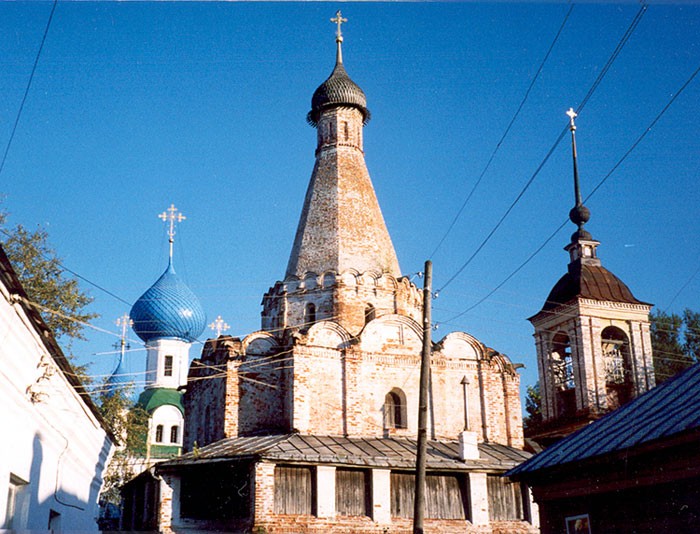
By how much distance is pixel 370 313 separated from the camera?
80.2 ft

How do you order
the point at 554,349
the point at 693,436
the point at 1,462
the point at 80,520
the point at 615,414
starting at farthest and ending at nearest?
the point at 554,349
the point at 80,520
the point at 615,414
the point at 693,436
the point at 1,462

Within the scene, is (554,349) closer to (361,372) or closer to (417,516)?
(361,372)

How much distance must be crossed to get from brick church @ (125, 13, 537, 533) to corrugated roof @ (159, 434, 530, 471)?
0.17 ft

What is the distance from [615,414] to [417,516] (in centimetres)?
332

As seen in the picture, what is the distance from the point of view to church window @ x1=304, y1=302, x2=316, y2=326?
2453cm

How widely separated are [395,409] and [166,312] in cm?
1994

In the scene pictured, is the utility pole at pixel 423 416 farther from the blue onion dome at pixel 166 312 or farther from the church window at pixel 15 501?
the blue onion dome at pixel 166 312

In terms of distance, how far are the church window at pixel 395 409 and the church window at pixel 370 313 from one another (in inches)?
88.0

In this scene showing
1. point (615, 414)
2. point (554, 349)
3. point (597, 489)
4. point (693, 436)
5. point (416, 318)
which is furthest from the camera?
point (554, 349)

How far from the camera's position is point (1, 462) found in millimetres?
8406

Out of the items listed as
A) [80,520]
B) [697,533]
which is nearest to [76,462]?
[80,520]

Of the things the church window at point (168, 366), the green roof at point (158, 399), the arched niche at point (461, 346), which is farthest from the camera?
the church window at point (168, 366)

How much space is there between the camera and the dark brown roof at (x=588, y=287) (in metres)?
27.2

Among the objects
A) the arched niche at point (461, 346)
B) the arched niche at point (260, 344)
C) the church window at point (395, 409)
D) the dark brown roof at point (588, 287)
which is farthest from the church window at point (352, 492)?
the dark brown roof at point (588, 287)
